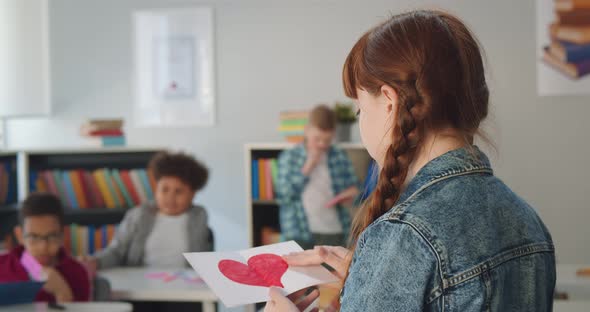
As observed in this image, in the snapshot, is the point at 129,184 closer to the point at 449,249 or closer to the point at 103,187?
the point at 103,187

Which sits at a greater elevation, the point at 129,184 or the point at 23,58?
the point at 23,58

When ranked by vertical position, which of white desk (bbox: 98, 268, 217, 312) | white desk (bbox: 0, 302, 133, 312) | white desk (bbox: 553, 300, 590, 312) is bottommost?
white desk (bbox: 98, 268, 217, 312)

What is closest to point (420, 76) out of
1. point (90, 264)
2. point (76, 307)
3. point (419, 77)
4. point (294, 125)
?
point (419, 77)

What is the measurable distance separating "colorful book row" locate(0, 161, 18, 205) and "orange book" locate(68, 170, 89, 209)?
309mm

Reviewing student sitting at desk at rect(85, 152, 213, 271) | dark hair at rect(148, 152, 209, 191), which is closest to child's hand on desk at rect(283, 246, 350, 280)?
student sitting at desk at rect(85, 152, 213, 271)

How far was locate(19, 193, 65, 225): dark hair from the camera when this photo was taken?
3205mm

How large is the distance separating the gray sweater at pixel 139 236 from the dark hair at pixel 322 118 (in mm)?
937

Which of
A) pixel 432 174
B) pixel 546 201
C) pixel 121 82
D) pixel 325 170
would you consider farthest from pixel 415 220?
pixel 121 82

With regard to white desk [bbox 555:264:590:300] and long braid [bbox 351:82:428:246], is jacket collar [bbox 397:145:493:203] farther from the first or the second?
white desk [bbox 555:264:590:300]

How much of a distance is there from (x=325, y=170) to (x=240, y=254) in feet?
10.5

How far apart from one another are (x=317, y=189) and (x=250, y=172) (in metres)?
0.51

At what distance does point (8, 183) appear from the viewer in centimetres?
416

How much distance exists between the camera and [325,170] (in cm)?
454

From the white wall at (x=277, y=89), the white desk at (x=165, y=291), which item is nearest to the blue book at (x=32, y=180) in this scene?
the white desk at (x=165, y=291)
